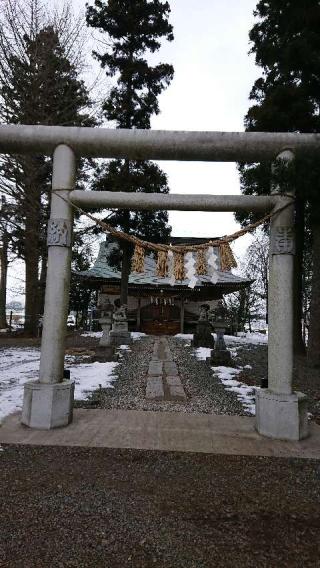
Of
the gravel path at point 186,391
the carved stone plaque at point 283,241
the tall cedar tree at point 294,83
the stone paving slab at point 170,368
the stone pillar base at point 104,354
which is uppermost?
the tall cedar tree at point 294,83

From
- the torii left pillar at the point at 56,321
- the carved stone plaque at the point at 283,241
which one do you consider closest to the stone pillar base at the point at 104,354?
the torii left pillar at the point at 56,321

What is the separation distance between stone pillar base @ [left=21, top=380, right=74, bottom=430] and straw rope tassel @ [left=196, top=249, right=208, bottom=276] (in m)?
2.38

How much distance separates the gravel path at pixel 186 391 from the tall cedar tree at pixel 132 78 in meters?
Answer: 8.34

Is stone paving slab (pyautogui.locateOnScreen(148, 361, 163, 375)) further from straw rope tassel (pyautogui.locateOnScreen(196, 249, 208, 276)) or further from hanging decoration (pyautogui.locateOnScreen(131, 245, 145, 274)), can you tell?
straw rope tassel (pyautogui.locateOnScreen(196, 249, 208, 276))

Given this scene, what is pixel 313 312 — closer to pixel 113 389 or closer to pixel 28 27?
pixel 113 389

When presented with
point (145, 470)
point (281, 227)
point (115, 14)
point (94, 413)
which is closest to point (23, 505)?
point (145, 470)

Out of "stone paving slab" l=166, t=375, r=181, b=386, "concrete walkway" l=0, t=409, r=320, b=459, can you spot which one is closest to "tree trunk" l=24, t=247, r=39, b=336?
"stone paving slab" l=166, t=375, r=181, b=386

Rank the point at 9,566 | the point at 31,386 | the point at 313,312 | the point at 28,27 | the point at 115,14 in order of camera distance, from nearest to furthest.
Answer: the point at 9,566 < the point at 31,386 < the point at 313,312 < the point at 28,27 < the point at 115,14

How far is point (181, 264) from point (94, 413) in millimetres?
2461

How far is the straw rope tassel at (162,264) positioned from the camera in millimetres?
4930

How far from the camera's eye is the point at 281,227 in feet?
14.1

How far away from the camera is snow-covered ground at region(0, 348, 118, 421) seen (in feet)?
18.0

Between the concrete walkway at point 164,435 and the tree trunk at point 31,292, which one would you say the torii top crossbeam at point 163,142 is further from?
the tree trunk at point 31,292

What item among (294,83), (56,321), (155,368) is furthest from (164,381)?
(294,83)
